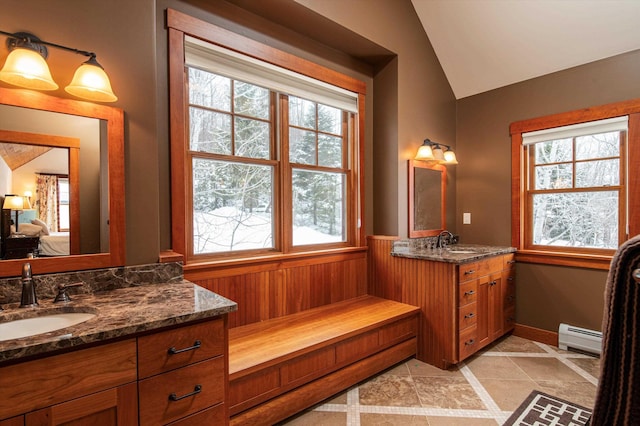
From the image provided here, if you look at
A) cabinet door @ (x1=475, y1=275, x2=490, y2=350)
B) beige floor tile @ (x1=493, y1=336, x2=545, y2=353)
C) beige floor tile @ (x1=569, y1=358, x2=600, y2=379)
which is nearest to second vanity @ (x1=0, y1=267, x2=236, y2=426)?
cabinet door @ (x1=475, y1=275, x2=490, y2=350)

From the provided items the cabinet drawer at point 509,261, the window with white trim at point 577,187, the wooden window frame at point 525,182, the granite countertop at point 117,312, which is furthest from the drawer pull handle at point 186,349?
the window with white trim at point 577,187

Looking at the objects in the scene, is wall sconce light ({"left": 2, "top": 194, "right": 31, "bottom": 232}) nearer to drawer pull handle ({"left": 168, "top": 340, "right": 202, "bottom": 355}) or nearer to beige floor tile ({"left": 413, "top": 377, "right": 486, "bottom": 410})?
drawer pull handle ({"left": 168, "top": 340, "right": 202, "bottom": 355})

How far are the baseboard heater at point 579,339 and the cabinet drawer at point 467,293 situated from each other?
3.33ft

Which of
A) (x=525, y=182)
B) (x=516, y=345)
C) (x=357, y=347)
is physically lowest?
(x=516, y=345)

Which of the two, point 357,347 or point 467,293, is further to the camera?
point 467,293

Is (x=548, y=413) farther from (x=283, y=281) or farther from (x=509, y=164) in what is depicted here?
(x=509, y=164)

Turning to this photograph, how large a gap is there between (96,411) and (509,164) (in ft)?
12.4

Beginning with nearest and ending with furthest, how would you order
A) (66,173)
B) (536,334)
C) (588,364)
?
(66,173) → (588,364) → (536,334)

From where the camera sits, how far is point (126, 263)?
1711 millimetres

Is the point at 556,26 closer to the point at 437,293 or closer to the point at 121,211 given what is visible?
the point at 437,293

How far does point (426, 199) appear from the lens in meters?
3.35

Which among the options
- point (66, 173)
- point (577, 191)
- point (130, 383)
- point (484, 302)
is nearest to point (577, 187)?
point (577, 191)

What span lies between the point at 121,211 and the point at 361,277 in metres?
2.18

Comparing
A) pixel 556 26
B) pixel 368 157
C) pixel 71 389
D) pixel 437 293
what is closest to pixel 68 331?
pixel 71 389
